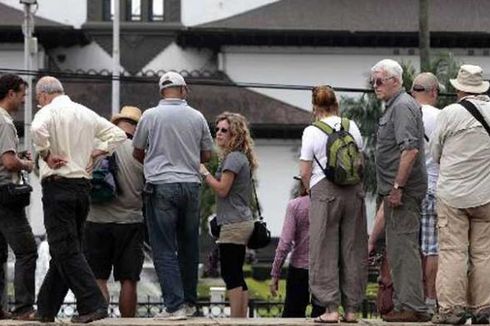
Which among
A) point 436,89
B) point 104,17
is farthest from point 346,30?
point 436,89

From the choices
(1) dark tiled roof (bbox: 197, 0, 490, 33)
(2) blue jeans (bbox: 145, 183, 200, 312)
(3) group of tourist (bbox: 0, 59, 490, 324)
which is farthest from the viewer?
(1) dark tiled roof (bbox: 197, 0, 490, 33)

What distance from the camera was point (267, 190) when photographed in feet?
130

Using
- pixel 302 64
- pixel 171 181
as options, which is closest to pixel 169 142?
pixel 171 181

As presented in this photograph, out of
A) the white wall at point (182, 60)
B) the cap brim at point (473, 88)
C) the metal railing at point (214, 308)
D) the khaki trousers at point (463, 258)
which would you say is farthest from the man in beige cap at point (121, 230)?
the white wall at point (182, 60)

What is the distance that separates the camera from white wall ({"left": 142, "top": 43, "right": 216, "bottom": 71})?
4066 cm

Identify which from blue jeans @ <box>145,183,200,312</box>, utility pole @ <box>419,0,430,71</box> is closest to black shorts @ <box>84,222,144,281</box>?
blue jeans @ <box>145,183,200,312</box>

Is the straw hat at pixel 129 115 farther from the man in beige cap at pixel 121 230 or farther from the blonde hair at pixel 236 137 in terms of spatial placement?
the blonde hair at pixel 236 137

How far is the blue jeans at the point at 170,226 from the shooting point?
10219mm

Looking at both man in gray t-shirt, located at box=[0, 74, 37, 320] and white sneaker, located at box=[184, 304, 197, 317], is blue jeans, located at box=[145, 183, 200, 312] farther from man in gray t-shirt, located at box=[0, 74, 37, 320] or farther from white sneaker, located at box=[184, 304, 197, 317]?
man in gray t-shirt, located at box=[0, 74, 37, 320]

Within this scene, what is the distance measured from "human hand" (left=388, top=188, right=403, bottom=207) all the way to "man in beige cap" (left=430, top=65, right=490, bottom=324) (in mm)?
323

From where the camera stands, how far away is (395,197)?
10039mm

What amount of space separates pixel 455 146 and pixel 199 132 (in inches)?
83.4

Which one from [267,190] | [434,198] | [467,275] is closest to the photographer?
[467,275]

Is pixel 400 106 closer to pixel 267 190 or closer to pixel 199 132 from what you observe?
pixel 199 132
